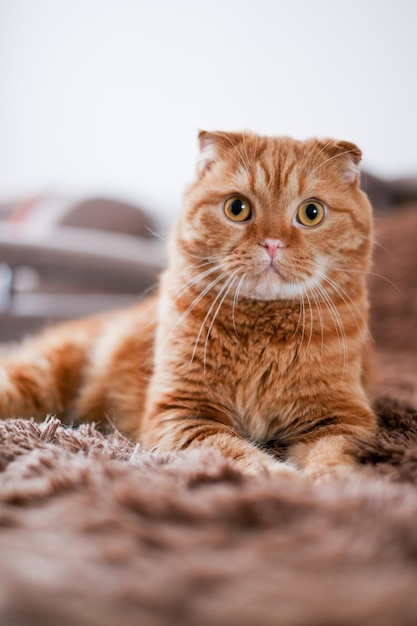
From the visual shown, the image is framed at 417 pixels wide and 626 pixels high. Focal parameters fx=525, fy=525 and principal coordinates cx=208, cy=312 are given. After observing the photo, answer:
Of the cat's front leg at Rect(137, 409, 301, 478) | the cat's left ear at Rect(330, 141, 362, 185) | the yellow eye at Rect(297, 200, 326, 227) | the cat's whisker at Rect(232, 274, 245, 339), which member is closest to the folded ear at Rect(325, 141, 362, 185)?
the cat's left ear at Rect(330, 141, 362, 185)

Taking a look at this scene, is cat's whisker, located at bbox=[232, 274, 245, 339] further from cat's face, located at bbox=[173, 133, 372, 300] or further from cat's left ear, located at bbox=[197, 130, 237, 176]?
cat's left ear, located at bbox=[197, 130, 237, 176]

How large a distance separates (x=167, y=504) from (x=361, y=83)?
11.1 ft

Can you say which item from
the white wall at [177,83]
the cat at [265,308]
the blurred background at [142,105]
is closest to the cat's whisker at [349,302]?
the cat at [265,308]

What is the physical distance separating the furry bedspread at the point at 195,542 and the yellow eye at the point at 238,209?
0.64 metres

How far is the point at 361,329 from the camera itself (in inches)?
58.0

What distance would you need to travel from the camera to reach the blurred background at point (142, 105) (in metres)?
2.97

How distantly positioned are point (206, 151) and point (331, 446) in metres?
0.91

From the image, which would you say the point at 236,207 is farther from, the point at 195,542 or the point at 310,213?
the point at 195,542

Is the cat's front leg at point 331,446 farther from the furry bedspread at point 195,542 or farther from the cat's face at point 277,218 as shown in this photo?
the cat's face at point 277,218

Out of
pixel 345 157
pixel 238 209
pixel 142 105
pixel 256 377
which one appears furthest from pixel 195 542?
pixel 142 105

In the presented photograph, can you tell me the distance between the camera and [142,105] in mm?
5422

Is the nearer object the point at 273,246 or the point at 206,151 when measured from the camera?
the point at 273,246

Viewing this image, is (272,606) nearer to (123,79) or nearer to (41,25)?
(123,79)

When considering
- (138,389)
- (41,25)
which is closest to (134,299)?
(138,389)
